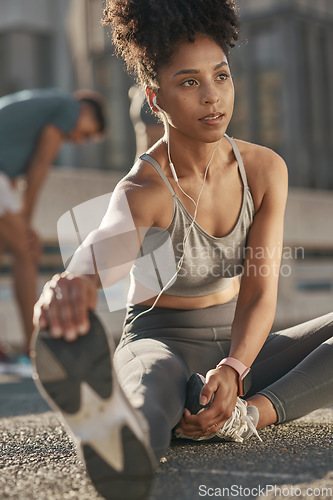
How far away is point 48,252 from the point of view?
4.72 m

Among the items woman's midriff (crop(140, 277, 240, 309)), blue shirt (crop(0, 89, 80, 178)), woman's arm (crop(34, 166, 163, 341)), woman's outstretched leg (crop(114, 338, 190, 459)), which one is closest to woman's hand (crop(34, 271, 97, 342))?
woman's arm (crop(34, 166, 163, 341))

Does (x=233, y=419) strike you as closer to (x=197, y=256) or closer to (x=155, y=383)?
(x=155, y=383)

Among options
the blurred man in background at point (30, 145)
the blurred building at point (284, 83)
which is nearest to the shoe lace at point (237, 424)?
the blurred man in background at point (30, 145)

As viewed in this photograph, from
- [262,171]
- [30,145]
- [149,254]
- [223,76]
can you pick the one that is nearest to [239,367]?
[149,254]

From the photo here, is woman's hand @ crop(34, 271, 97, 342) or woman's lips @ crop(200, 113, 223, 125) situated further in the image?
woman's lips @ crop(200, 113, 223, 125)

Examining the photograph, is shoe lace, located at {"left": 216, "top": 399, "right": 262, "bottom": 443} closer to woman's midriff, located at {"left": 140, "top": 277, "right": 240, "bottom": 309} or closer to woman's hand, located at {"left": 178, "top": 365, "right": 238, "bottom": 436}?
woman's hand, located at {"left": 178, "top": 365, "right": 238, "bottom": 436}

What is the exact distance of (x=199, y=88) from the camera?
141cm

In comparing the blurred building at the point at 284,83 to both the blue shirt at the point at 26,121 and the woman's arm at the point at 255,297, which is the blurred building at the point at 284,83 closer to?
the blue shirt at the point at 26,121

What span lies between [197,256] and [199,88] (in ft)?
1.14

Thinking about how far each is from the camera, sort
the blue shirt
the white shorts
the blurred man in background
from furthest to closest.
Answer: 1. the blue shirt
2. the blurred man in background
3. the white shorts

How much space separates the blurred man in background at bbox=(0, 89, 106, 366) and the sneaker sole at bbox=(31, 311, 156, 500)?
2.22 metres

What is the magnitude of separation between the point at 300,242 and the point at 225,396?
488cm

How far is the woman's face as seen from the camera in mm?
1408

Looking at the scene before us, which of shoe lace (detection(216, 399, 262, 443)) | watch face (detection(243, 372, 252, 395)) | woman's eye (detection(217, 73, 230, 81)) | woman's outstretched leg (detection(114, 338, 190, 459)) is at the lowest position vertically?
shoe lace (detection(216, 399, 262, 443))
